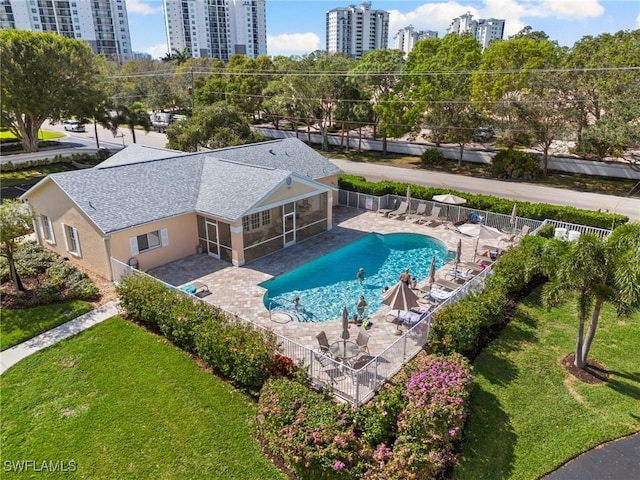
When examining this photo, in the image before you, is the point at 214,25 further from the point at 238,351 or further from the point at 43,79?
the point at 238,351

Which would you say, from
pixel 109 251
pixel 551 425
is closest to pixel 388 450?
pixel 551 425

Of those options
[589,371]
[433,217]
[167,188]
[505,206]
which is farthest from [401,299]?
[505,206]

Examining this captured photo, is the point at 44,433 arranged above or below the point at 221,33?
below

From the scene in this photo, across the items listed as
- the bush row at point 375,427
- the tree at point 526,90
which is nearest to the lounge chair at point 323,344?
the bush row at point 375,427

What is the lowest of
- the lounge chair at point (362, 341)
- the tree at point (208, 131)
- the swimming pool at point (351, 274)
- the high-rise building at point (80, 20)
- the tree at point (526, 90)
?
the swimming pool at point (351, 274)

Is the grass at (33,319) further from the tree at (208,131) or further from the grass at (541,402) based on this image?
the tree at (208,131)

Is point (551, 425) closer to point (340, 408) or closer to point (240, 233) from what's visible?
point (340, 408)

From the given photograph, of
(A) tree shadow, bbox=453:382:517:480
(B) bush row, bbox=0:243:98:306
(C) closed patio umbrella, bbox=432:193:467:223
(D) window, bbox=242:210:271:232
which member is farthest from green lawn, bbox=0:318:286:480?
(C) closed patio umbrella, bbox=432:193:467:223

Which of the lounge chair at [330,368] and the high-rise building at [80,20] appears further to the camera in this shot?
the high-rise building at [80,20]
